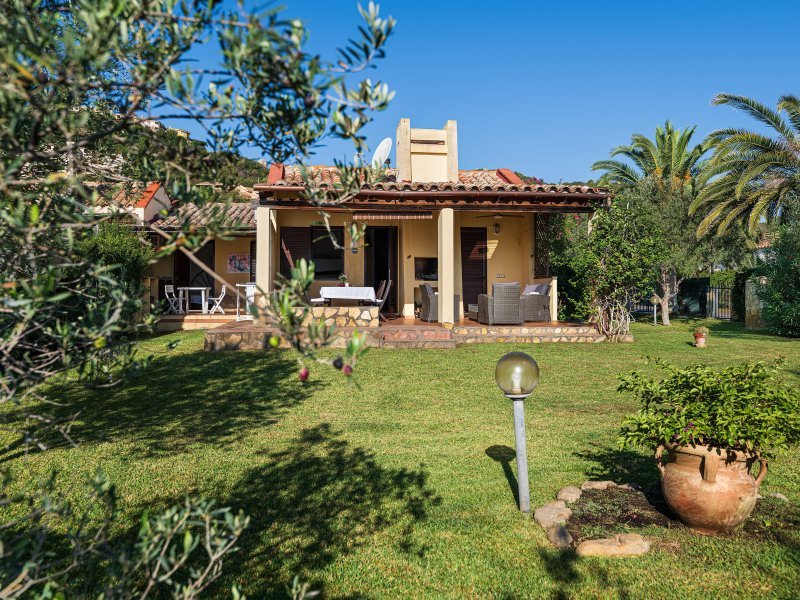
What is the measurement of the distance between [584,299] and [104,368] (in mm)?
12403

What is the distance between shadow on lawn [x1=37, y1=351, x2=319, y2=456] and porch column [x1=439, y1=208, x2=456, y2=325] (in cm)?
388

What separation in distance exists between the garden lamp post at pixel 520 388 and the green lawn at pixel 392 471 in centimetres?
22

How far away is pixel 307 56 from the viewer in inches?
64.0

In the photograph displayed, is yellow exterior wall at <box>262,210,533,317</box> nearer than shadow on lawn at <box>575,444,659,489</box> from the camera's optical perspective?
No

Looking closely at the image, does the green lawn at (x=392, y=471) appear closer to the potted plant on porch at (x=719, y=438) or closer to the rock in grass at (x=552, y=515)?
the rock in grass at (x=552, y=515)

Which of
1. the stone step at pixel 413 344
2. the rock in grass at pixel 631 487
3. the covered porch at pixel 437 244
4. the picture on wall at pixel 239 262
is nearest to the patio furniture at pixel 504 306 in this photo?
the covered porch at pixel 437 244

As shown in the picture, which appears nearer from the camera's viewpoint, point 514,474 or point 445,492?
point 445,492

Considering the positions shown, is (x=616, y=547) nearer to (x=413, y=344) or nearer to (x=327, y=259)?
(x=413, y=344)

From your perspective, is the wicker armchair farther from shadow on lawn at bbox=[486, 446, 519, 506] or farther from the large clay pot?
the large clay pot

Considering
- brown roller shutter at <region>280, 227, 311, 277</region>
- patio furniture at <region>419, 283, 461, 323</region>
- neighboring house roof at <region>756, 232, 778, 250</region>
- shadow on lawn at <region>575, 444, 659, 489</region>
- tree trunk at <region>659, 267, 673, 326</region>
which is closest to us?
shadow on lawn at <region>575, 444, 659, 489</region>

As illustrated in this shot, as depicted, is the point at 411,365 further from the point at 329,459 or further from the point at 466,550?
the point at 466,550

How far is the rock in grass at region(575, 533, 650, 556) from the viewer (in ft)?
11.4

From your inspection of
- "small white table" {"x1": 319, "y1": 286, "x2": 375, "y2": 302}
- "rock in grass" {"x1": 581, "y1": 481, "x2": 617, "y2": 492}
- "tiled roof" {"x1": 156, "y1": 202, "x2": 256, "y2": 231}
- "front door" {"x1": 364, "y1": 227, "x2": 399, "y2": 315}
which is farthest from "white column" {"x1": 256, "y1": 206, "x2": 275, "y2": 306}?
"tiled roof" {"x1": 156, "y1": 202, "x2": 256, "y2": 231}

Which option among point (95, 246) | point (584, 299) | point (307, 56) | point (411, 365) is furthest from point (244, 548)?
point (584, 299)
